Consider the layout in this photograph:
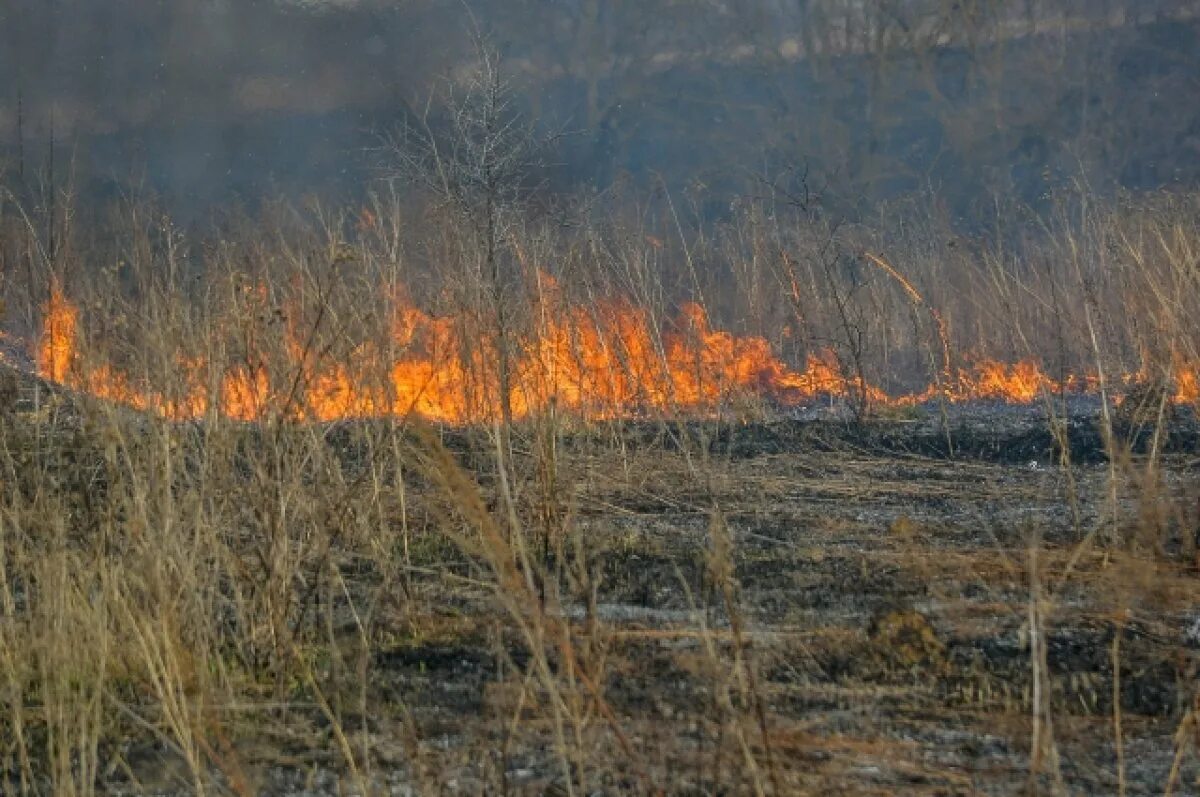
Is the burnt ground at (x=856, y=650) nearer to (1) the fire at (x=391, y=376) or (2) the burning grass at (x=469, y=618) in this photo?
(2) the burning grass at (x=469, y=618)

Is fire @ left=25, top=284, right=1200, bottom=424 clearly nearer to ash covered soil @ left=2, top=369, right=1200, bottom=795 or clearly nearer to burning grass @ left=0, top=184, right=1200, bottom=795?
burning grass @ left=0, top=184, right=1200, bottom=795

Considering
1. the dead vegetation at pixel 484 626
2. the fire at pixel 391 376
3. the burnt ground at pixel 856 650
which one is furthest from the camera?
the fire at pixel 391 376

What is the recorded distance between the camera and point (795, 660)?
4652mm

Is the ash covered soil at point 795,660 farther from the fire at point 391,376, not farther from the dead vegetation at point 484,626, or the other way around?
the fire at point 391,376

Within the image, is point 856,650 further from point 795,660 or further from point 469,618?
point 469,618

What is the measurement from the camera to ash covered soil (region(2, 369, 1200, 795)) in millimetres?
3533

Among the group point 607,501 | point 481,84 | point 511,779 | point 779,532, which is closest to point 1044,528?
point 779,532

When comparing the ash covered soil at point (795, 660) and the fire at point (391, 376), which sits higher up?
the fire at point (391, 376)

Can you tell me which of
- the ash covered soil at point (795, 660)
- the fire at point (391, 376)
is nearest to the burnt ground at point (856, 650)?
the ash covered soil at point (795, 660)

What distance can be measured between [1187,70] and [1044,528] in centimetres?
3473

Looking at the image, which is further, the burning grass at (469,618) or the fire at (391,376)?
the fire at (391,376)

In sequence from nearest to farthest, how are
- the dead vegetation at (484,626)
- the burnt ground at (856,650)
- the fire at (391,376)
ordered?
1. the dead vegetation at (484,626)
2. the burnt ground at (856,650)
3. the fire at (391,376)

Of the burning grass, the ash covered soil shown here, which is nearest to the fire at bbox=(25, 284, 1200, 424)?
the burning grass

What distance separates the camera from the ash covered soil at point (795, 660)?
3.53m
